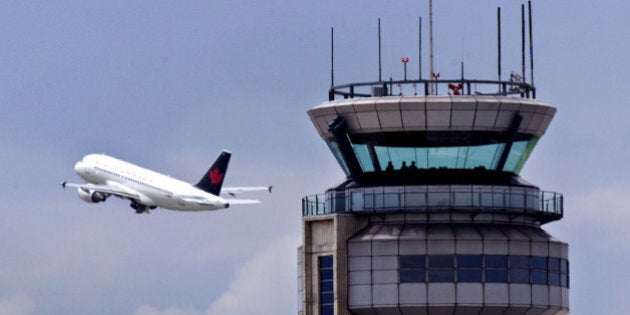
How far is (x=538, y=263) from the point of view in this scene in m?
82.1

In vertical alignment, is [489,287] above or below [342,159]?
below

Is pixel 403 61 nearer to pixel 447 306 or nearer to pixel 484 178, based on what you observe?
pixel 484 178

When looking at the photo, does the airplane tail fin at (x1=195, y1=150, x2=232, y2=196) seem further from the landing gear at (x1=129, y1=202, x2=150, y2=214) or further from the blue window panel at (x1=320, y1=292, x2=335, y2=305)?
the blue window panel at (x1=320, y1=292, x2=335, y2=305)

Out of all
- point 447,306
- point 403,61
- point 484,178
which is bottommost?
point 447,306

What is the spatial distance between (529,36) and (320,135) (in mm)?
10259

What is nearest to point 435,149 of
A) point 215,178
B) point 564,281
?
point 564,281

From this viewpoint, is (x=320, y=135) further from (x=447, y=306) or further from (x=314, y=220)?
(x=447, y=306)

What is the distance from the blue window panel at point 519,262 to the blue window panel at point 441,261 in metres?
2.66

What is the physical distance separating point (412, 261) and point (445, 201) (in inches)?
115

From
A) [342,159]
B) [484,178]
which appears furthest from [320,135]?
[484,178]

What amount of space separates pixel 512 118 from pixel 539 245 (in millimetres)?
5599

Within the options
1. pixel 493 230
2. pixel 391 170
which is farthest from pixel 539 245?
pixel 391 170

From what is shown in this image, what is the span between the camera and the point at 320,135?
85125 millimetres

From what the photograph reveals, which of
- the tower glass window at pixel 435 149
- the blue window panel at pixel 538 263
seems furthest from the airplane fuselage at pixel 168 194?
the blue window panel at pixel 538 263
